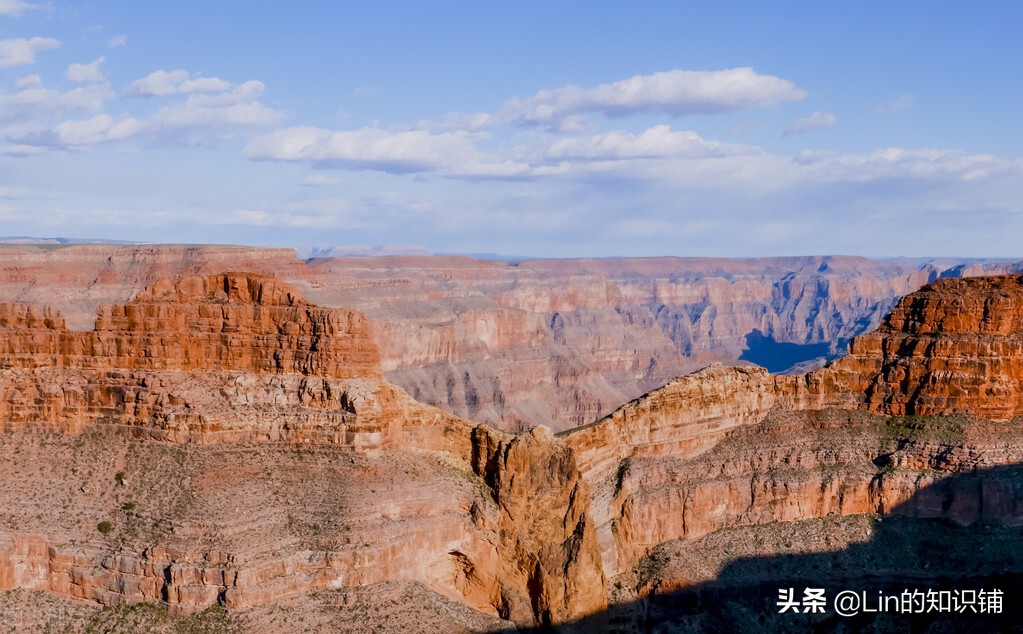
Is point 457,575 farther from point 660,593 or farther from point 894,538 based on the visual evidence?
point 894,538

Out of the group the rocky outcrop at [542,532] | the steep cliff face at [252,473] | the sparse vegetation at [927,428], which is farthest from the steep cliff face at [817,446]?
the steep cliff face at [252,473]

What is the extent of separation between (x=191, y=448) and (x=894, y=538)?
41362mm

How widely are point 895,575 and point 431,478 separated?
91.8 feet

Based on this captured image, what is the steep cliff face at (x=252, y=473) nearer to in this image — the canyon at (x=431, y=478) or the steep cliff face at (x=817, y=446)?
the canyon at (x=431, y=478)

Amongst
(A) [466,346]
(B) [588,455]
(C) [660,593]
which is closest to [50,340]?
(B) [588,455]

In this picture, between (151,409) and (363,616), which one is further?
(151,409)

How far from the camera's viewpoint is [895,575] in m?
68.2

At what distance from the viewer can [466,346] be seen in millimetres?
153375

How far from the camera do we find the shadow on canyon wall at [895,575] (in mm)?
64625

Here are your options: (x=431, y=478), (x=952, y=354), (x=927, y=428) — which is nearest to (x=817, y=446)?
(x=927, y=428)

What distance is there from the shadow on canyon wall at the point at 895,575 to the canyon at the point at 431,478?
0.59 feet

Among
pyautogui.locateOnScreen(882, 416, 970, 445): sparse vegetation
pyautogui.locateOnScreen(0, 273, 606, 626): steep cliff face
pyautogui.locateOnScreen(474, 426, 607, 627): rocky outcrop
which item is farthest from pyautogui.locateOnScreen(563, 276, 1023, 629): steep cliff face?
pyautogui.locateOnScreen(0, 273, 606, 626): steep cliff face

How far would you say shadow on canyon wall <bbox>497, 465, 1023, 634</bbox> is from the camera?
6462 centimetres

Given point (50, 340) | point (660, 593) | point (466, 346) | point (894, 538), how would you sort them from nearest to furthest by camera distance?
point (50, 340), point (660, 593), point (894, 538), point (466, 346)
